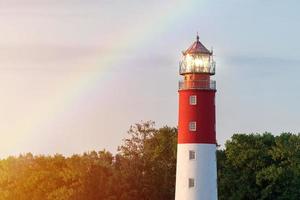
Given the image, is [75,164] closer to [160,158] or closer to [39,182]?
[39,182]

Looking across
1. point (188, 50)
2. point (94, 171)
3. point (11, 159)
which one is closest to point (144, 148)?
point (94, 171)

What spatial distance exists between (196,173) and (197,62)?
34.6ft

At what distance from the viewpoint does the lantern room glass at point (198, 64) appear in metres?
81.9

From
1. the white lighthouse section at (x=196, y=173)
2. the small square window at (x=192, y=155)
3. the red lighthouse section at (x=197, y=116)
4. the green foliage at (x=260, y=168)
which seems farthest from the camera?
the green foliage at (x=260, y=168)

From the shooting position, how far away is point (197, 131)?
80.6 meters

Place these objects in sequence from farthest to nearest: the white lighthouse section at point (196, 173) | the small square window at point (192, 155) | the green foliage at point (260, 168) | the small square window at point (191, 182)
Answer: the green foliage at point (260, 168) < the small square window at point (192, 155) < the small square window at point (191, 182) < the white lighthouse section at point (196, 173)

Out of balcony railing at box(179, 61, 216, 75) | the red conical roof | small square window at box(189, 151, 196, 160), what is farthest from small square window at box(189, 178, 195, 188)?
the red conical roof

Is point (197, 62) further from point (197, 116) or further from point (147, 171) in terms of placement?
point (147, 171)

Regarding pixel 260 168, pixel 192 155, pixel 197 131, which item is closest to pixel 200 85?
pixel 197 131

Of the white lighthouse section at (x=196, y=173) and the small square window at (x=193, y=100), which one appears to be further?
the small square window at (x=193, y=100)

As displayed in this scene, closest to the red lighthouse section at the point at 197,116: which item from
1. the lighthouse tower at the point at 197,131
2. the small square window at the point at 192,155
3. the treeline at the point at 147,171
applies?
the lighthouse tower at the point at 197,131

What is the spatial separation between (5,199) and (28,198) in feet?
19.5

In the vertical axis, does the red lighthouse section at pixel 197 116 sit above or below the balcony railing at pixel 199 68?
below

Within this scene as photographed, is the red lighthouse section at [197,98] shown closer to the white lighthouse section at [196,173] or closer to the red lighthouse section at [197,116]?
the red lighthouse section at [197,116]
